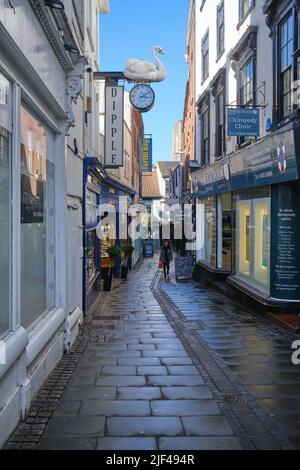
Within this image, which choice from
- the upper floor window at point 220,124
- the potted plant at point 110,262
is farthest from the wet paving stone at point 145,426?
the upper floor window at point 220,124

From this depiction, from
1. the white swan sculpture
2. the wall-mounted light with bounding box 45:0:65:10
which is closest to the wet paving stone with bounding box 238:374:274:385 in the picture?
the wall-mounted light with bounding box 45:0:65:10

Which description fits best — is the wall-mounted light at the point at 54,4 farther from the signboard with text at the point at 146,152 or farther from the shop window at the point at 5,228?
the signboard with text at the point at 146,152

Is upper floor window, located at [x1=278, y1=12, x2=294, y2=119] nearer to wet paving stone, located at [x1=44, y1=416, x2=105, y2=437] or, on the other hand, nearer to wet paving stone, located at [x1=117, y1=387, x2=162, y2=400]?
wet paving stone, located at [x1=117, y1=387, x2=162, y2=400]

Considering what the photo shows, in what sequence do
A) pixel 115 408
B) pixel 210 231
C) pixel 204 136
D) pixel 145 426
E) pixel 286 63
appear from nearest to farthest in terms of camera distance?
1. pixel 145 426
2. pixel 115 408
3. pixel 286 63
4. pixel 210 231
5. pixel 204 136

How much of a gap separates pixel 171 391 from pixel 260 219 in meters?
7.51

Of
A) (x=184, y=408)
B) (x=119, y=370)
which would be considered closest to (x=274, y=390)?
(x=184, y=408)

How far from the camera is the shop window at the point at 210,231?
18638 millimetres

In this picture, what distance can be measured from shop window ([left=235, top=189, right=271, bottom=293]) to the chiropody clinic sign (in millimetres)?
1459

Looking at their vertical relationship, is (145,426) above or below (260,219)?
below

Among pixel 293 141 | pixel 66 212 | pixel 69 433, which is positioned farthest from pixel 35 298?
pixel 293 141

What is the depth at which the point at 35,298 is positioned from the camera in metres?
6.91

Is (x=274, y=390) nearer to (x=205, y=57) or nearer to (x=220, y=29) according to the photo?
(x=220, y=29)

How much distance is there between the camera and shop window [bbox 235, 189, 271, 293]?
12227 millimetres

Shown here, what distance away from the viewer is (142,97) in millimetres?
14664
